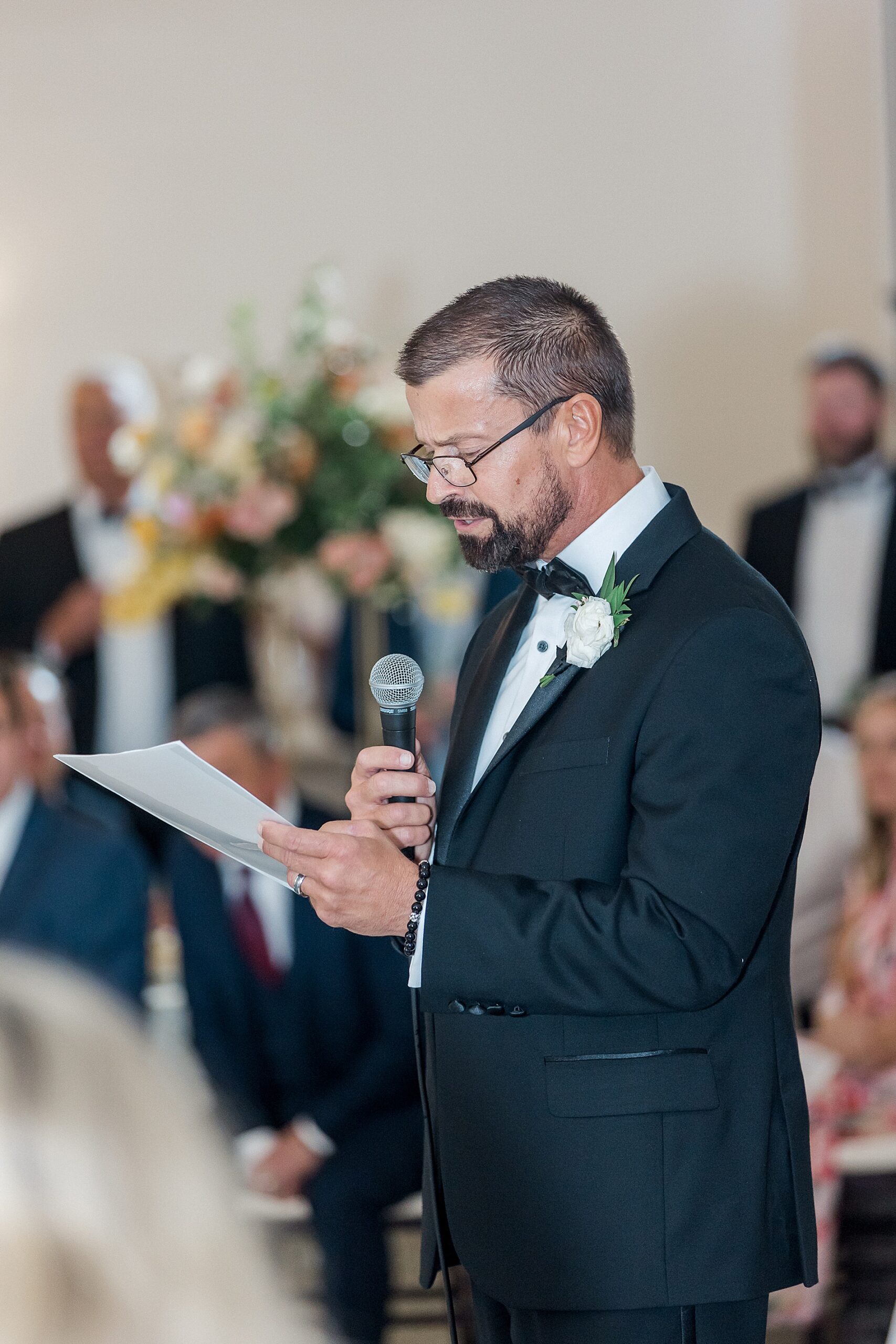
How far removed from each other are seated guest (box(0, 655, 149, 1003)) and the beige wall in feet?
11.1

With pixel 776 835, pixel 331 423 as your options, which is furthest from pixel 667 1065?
pixel 331 423

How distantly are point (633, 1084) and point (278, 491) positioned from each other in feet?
8.22

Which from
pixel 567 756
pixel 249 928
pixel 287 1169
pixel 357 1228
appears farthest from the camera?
pixel 249 928

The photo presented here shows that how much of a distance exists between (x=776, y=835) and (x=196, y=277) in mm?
5899

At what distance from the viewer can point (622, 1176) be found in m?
1.62

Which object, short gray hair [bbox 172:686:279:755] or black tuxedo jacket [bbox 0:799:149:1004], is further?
short gray hair [bbox 172:686:279:755]

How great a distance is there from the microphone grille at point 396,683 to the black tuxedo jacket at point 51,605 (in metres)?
3.19

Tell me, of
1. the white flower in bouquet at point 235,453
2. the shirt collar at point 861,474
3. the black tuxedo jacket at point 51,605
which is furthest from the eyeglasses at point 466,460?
the shirt collar at point 861,474

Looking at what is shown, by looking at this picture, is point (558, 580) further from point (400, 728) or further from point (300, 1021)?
point (300, 1021)

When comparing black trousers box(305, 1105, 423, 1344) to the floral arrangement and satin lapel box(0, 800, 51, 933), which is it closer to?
satin lapel box(0, 800, 51, 933)

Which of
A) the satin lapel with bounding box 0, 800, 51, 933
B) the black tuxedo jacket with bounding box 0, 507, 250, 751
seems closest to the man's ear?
the satin lapel with bounding box 0, 800, 51, 933

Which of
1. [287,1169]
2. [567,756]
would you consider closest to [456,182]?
[287,1169]

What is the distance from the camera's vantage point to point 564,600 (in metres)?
1.79

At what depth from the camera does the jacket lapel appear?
1699mm
